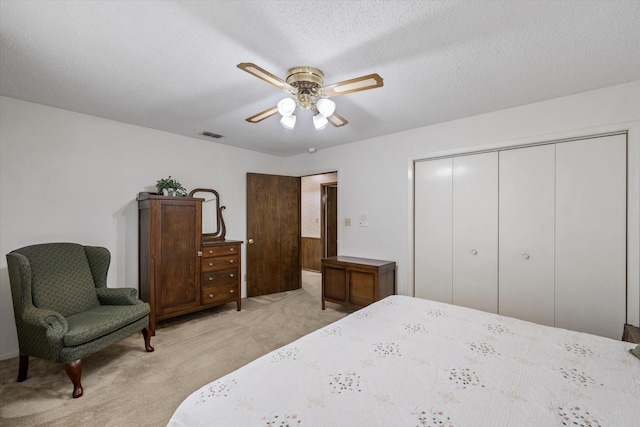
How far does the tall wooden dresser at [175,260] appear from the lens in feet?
10.0

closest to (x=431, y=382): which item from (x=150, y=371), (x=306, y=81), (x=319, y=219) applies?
(x=306, y=81)

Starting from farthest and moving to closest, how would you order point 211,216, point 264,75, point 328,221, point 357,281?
point 328,221, point 211,216, point 357,281, point 264,75

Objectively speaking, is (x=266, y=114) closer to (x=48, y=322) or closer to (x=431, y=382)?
(x=431, y=382)

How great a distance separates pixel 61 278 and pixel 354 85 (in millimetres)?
2966

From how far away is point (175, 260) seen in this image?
10.6 feet

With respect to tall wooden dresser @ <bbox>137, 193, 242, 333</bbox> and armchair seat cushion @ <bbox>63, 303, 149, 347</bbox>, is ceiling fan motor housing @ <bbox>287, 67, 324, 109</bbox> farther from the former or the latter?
armchair seat cushion @ <bbox>63, 303, 149, 347</bbox>

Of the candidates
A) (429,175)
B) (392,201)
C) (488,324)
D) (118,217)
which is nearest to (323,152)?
(392,201)

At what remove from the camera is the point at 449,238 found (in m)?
3.26

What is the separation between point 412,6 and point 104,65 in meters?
2.11

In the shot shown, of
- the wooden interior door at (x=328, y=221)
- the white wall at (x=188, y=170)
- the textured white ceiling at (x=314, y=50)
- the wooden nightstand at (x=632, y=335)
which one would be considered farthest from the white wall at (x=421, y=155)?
the wooden interior door at (x=328, y=221)

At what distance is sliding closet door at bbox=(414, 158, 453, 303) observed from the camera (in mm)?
3279

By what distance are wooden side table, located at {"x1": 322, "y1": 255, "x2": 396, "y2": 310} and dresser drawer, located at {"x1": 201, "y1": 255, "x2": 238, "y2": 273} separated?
1237 mm

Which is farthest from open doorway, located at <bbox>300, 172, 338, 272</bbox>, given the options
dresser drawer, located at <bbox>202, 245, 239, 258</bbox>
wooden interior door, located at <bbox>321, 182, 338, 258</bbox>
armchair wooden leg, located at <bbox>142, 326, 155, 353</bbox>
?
armchair wooden leg, located at <bbox>142, 326, 155, 353</bbox>

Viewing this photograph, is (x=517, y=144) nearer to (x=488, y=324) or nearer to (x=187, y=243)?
(x=488, y=324)
